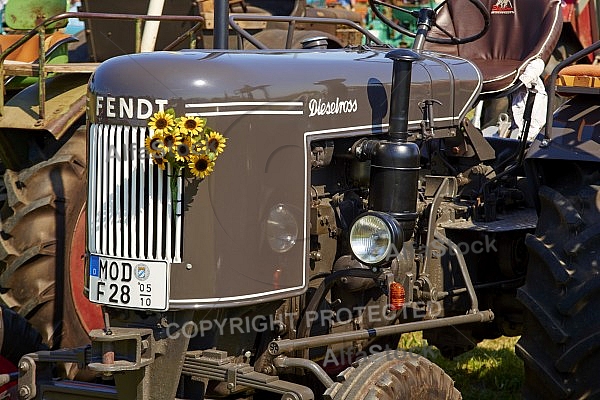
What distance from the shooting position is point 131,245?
3900 millimetres

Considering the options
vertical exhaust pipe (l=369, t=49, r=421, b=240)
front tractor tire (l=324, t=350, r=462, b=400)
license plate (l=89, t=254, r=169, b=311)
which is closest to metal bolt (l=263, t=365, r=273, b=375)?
front tractor tire (l=324, t=350, r=462, b=400)

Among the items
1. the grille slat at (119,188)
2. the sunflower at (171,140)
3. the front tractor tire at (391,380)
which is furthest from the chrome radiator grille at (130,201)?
the front tractor tire at (391,380)

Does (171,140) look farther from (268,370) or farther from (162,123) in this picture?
(268,370)

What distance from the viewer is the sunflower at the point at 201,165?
373 cm

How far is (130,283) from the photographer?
12.8ft

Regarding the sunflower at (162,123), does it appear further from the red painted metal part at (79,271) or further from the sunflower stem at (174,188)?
the red painted metal part at (79,271)

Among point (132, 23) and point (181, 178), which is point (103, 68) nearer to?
point (181, 178)

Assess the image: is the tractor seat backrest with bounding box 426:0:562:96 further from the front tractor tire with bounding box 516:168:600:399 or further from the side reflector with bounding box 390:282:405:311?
the side reflector with bounding box 390:282:405:311

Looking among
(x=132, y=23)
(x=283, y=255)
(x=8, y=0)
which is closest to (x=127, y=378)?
(x=283, y=255)

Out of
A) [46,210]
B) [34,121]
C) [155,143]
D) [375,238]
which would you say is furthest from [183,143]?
[34,121]

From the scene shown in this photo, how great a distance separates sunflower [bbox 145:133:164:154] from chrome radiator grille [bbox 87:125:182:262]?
0.26 ft

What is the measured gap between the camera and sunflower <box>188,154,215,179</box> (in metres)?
3.73

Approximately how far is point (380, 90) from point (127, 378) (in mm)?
1555

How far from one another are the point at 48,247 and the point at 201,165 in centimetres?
200
